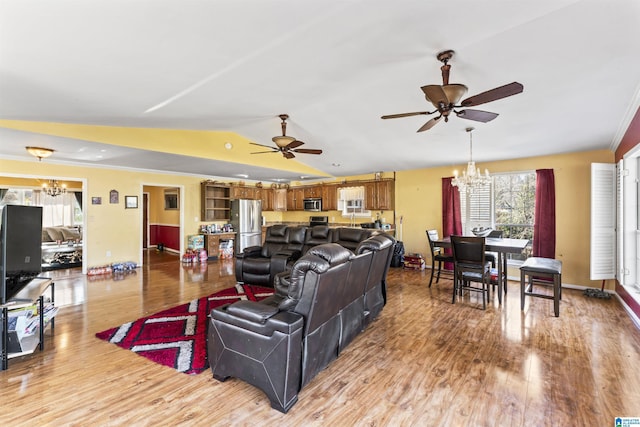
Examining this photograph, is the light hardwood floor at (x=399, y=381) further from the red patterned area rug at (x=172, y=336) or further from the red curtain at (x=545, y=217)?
the red curtain at (x=545, y=217)

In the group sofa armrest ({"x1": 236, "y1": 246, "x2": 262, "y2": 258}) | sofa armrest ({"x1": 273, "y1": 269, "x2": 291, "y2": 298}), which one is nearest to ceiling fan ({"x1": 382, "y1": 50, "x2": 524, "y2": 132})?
sofa armrest ({"x1": 273, "y1": 269, "x2": 291, "y2": 298})

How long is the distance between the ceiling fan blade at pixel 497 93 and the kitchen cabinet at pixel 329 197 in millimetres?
6051

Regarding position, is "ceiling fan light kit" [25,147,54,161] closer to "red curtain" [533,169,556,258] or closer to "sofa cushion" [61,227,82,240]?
"sofa cushion" [61,227,82,240]

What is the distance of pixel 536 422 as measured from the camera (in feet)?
5.90

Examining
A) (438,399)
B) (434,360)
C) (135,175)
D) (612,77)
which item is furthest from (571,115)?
(135,175)

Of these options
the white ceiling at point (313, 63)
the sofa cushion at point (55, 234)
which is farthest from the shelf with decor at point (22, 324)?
the sofa cushion at point (55, 234)

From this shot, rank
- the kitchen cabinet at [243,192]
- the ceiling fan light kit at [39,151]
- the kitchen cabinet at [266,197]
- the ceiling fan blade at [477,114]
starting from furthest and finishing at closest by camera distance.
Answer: the kitchen cabinet at [266,197] → the kitchen cabinet at [243,192] → the ceiling fan light kit at [39,151] → the ceiling fan blade at [477,114]

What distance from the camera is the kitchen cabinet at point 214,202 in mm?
8070

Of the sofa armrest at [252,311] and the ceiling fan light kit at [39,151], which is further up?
the ceiling fan light kit at [39,151]

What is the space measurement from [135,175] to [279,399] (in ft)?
22.6

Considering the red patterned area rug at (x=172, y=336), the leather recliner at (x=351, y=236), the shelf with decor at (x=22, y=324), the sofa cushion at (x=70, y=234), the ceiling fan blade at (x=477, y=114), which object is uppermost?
the ceiling fan blade at (x=477, y=114)

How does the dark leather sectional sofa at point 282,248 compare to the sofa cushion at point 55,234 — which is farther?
the sofa cushion at point 55,234

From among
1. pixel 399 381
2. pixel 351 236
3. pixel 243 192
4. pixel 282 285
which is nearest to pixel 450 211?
pixel 351 236

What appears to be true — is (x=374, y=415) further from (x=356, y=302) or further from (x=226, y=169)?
(x=226, y=169)
